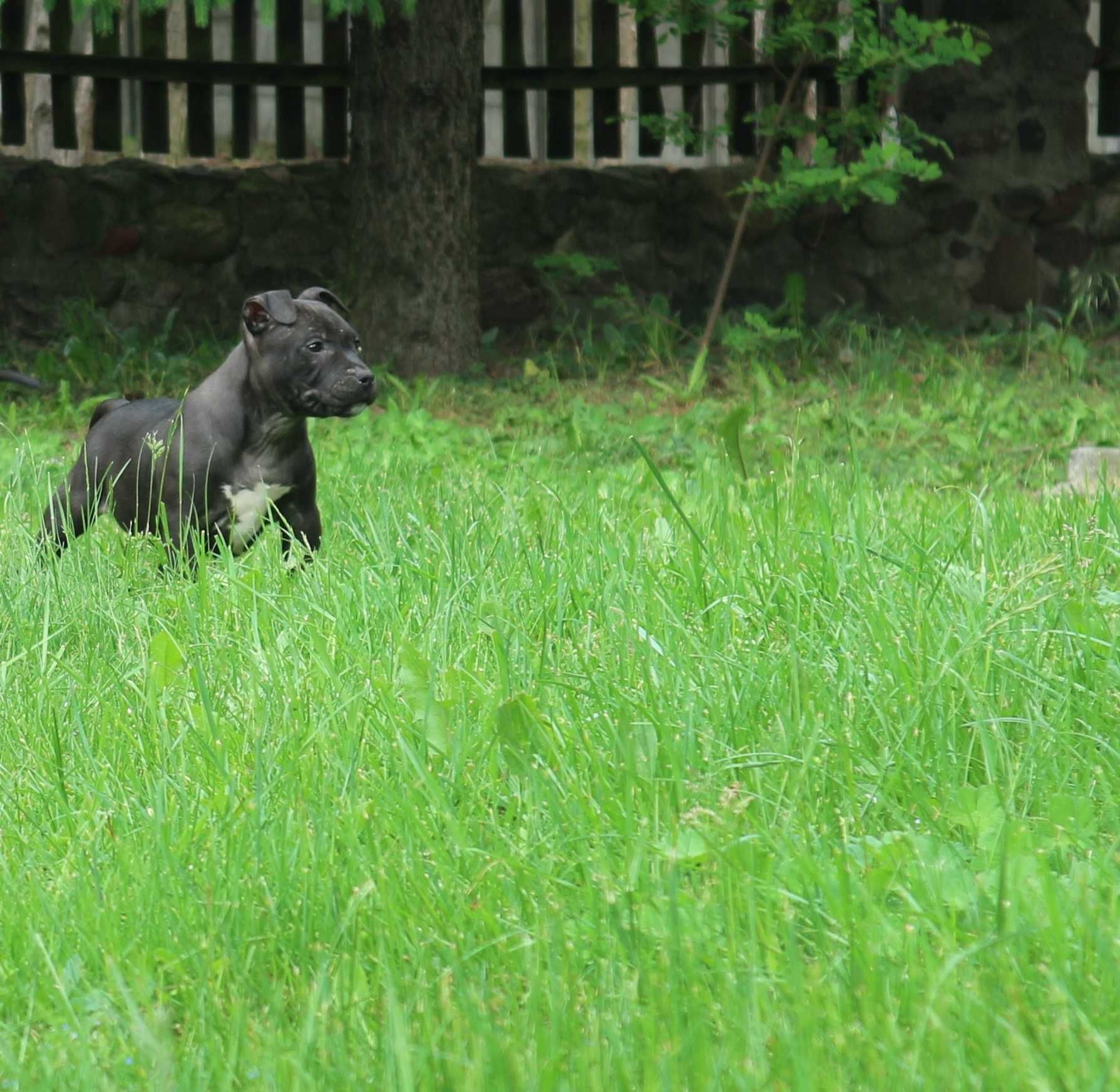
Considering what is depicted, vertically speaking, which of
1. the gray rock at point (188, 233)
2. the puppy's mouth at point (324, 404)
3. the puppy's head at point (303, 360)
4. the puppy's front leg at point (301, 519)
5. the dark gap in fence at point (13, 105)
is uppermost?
the dark gap in fence at point (13, 105)

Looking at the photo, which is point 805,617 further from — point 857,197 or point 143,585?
point 857,197

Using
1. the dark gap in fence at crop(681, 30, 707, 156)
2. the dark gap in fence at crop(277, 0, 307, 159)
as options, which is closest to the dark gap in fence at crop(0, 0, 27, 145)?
the dark gap in fence at crop(277, 0, 307, 159)

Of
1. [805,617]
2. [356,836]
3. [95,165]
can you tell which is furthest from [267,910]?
[95,165]

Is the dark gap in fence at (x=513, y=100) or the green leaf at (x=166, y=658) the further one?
the dark gap in fence at (x=513, y=100)

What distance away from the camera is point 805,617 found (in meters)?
3.02

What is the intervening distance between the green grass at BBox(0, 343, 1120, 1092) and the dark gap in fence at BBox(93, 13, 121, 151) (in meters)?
5.62

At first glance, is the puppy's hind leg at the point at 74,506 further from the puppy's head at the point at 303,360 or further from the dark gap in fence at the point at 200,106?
the dark gap in fence at the point at 200,106

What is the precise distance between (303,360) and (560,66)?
5.42 metres

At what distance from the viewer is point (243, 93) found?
908cm

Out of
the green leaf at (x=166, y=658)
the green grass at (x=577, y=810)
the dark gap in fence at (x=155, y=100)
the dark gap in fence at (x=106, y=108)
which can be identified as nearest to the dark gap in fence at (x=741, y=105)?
the dark gap in fence at (x=155, y=100)

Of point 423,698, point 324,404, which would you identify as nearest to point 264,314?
point 324,404

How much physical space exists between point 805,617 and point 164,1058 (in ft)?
6.02

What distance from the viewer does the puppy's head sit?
14.3ft

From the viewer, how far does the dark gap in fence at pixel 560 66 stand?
30.1 feet
